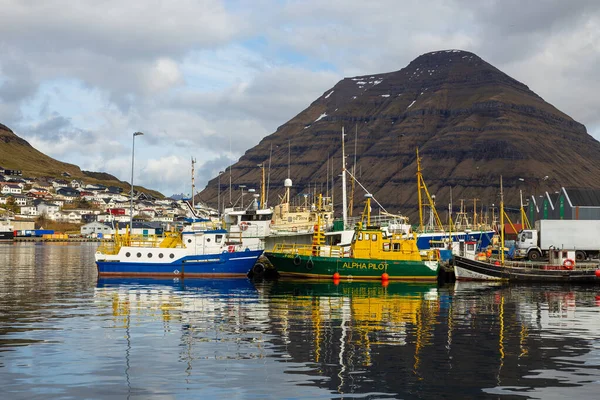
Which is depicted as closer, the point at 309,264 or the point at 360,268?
the point at 360,268

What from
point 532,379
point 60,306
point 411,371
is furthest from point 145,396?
point 60,306

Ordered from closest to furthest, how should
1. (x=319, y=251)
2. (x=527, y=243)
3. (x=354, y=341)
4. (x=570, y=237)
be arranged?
1. (x=354, y=341)
2. (x=319, y=251)
3. (x=570, y=237)
4. (x=527, y=243)

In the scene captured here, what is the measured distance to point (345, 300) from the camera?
1639 inches

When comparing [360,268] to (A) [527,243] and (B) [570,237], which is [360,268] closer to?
(A) [527,243]

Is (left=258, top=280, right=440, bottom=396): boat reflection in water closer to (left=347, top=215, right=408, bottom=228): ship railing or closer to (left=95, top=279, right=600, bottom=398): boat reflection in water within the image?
(left=95, top=279, right=600, bottom=398): boat reflection in water

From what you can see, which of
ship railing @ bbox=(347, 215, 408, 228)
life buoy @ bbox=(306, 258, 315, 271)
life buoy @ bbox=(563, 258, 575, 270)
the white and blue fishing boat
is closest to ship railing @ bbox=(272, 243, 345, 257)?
life buoy @ bbox=(306, 258, 315, 271)

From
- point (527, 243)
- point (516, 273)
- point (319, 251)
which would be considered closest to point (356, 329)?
point (319, 251)

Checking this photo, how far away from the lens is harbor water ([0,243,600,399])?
59.1 ft

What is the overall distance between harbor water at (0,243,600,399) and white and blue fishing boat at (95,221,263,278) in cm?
1305

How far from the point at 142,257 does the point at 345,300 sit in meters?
23.4

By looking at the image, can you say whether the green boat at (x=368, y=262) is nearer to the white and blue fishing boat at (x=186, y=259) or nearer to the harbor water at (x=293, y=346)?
the white and blue fishing boat at (x=186, y=259)

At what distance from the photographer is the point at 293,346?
946 inches

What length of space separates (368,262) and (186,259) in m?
14.9

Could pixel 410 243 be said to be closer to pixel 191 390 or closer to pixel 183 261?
pixel 183 261
